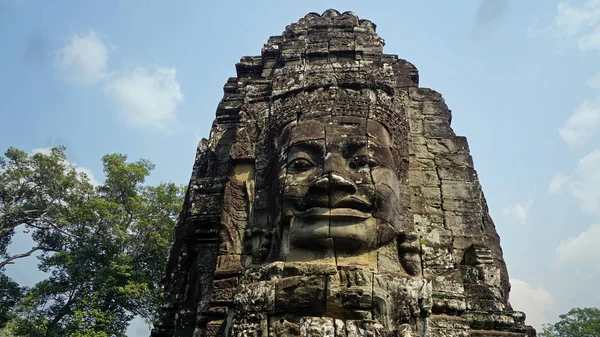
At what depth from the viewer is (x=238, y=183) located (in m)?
5.39

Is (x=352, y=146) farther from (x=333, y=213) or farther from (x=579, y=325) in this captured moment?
(x=579, y=325)

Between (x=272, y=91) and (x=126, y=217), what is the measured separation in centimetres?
1359

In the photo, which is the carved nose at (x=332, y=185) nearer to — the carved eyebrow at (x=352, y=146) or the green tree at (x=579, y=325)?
the carved eyebrow at (x=352, y=146)

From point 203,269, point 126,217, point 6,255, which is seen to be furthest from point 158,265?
point 203,269

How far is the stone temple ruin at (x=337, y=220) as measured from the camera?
156 inches

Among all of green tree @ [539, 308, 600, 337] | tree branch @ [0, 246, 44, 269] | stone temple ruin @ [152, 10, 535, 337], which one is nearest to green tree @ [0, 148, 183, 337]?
tree branch @ [0, 246, 44, 269]

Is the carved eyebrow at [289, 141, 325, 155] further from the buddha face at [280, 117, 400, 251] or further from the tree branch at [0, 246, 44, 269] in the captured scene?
the tree branch at [0, 246, 44, 269]

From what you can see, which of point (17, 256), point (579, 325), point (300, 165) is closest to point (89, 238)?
point (17, 256)

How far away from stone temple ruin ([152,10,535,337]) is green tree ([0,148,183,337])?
9.57 metres

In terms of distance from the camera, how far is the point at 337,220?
418 cm

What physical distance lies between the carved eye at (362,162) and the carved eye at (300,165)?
431 millimetres

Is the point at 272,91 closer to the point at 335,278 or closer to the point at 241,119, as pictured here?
the point at 241,119

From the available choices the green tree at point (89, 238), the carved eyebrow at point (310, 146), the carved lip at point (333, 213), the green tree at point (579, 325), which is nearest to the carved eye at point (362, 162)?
the carved eyebrow at point (310, 146)

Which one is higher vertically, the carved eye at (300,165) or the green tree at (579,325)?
the green tree at (579,325)
